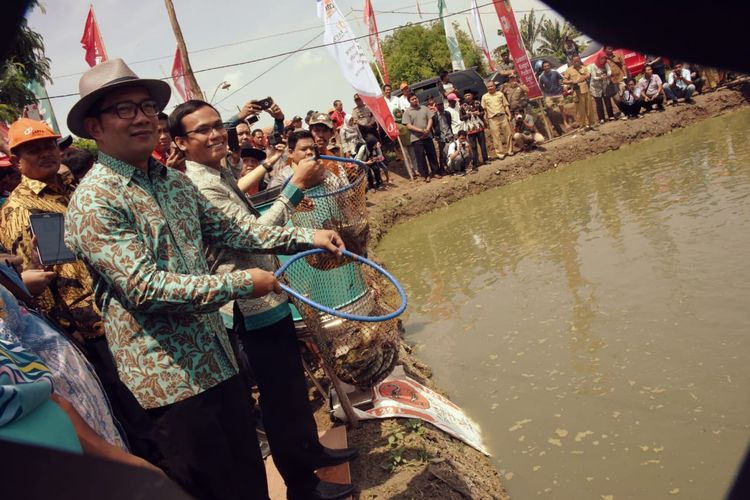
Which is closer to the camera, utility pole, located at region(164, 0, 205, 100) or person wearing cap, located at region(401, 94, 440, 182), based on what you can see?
utility pole, located at region(164, 0, 205, 100)

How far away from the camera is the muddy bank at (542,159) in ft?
40.2

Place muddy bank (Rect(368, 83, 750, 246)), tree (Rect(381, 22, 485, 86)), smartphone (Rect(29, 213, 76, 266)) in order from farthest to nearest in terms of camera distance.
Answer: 1. tree (Rect(381, 22, 485, 86))
2. muddy bank (Rect(368, 83, 750, 246))
3. smartphone (Rect(29, 213, 76, 266))

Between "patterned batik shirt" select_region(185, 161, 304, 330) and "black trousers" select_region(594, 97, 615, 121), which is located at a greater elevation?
"patterned batik shirt" select_region(185, 161, 304, 330)

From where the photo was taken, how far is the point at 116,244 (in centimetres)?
184

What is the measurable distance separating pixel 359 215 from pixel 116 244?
187 centimetres

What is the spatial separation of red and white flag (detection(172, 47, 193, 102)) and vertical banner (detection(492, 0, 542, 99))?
24.1 feet

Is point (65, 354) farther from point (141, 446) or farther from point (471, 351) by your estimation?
point (471, 351)

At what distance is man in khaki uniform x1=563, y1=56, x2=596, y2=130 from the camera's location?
46.9ft

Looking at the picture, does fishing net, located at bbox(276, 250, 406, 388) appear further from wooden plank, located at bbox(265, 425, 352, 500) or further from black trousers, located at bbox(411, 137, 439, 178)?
black trousers, located at bbox(411, 137, 439, 178)

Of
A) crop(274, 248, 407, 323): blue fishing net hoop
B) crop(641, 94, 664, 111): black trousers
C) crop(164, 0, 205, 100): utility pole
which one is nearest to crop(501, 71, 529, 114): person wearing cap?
crop(641, 94, 664, 111): black trousers

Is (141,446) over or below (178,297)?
below

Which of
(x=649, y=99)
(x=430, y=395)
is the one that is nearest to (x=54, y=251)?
(x=430, y=395)

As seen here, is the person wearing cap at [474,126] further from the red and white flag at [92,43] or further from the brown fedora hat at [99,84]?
the brown fedora hat at [99,84]

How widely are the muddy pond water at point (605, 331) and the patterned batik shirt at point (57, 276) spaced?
2.51 meters
